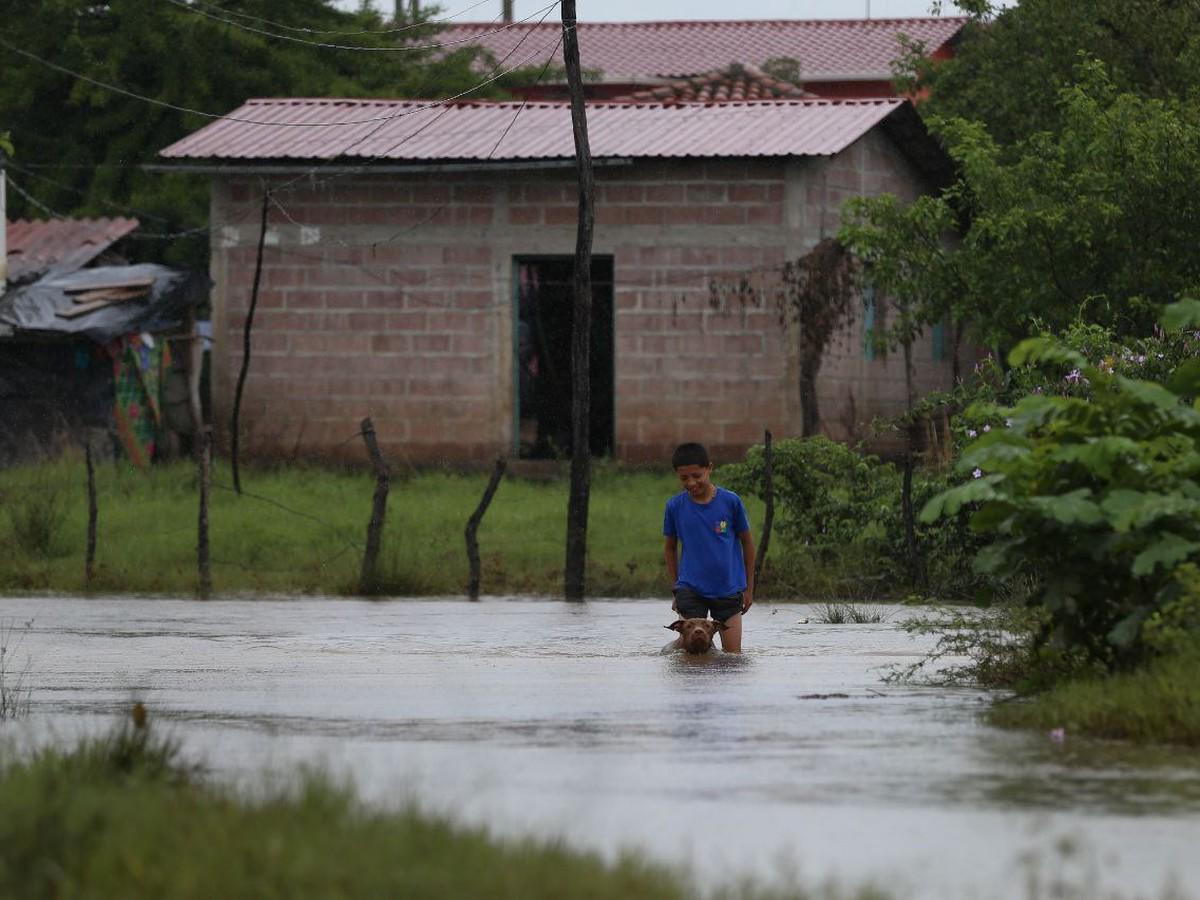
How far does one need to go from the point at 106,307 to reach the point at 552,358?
20.3 feet

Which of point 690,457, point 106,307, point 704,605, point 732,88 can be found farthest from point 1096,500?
point 732,88

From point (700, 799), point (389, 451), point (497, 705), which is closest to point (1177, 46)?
point (389, 451)

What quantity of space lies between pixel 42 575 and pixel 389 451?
27.5 feet

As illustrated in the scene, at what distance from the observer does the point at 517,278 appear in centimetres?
→ 3212

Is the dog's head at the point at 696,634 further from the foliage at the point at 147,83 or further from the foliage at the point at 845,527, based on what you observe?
the foliage at the point at 147,83

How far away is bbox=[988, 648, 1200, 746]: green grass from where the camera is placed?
975cm

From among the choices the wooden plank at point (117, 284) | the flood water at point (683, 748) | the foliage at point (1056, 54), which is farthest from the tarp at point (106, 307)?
the flood water at point (683, 748)

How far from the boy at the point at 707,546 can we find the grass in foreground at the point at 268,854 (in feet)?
26.2

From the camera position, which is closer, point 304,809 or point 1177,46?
point 304,809

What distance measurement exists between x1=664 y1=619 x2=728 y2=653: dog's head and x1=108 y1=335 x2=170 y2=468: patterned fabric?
760 inches

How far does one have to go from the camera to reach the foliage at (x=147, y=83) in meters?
45.9

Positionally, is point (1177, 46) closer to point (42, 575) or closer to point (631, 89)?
point (42, 575)

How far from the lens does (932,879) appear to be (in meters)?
6.56

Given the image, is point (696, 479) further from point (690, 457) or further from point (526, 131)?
point (526, 131)
